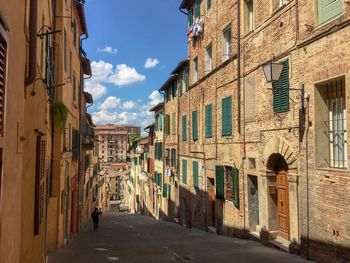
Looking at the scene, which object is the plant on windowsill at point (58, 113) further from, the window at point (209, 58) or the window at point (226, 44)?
the window at point (209, 58)

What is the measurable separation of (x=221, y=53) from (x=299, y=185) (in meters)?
8.72

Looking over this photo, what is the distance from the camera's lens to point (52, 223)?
43.0 ft

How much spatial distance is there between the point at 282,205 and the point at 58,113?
732cm

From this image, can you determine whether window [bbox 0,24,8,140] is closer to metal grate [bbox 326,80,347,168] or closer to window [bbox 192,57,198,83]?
metal grate [bbox 326,80,347,168]

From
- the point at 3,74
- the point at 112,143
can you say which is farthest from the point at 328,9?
the point at 112,143

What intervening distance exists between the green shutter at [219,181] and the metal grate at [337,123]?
7.90 m

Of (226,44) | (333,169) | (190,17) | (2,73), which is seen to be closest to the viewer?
(2,73)

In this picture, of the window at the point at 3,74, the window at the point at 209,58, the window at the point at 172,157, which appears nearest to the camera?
the window at the point at 3,74

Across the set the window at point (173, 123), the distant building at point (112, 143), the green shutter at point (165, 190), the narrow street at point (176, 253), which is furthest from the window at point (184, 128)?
the distant building at point (112, 143)

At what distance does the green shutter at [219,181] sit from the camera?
1698 centimetres

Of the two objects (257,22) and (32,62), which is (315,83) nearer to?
(257,22)

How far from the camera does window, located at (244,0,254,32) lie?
14.4 metres

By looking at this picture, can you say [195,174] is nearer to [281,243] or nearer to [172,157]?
[172,157]

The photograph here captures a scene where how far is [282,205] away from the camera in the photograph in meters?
12.0
